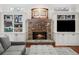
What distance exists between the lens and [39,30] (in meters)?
9.58

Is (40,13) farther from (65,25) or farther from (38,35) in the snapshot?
(65,25)

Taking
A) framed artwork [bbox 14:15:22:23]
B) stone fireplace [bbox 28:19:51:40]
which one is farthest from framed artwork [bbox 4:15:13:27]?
stone fireplace [bbox 28:19:51:40]

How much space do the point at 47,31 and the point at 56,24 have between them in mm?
736

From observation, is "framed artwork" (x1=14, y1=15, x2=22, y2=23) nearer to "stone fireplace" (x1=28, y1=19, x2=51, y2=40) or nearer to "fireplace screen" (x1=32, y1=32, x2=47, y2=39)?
"stone fireplace" (x1=28, y1=19, x2=51, y2=40)

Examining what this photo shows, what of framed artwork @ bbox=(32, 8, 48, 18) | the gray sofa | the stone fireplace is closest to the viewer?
the gray sofa

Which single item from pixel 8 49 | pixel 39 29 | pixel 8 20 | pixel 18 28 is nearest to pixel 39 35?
pixel 39 29

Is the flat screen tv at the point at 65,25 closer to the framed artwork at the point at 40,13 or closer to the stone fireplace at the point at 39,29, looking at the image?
the stone fireplace at the point at 39,29

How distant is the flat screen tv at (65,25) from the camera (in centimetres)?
924

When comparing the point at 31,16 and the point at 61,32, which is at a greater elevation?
the point at 31,16

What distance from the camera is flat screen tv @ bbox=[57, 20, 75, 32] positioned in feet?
30.3

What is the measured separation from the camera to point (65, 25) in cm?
930

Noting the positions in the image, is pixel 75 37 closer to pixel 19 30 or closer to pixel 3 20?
pixel 19 30
